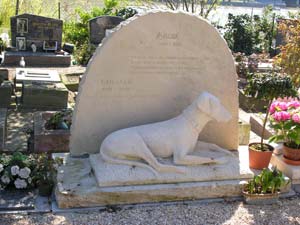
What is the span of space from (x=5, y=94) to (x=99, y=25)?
293 inches

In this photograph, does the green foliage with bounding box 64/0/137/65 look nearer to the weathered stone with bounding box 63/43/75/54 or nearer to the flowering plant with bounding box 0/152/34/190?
the weathered stone with bounding box 63/43/75/54

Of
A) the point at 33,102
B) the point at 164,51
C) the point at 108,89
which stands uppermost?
the point at 164,51

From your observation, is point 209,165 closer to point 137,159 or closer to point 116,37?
point 137,159

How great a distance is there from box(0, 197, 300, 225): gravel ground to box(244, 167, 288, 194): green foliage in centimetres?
20

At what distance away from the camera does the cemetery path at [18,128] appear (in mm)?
7494

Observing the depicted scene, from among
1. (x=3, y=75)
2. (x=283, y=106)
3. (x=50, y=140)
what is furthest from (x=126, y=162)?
(x=3, y=75)

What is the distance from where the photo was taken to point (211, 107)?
567 centimetres

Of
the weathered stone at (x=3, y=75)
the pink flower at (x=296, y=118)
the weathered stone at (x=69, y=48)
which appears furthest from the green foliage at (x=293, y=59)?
the weathered stone at (x=69, y=48)

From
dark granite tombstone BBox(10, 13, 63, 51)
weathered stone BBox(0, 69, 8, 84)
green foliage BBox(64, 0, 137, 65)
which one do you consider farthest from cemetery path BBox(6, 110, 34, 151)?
green foliage BBox(64, 0, 137, 65)

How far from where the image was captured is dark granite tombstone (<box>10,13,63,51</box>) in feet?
49.9

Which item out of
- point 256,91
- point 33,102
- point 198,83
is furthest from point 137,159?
point 33,102

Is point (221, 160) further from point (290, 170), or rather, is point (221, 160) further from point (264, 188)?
point (290, 170)

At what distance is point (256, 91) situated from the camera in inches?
244

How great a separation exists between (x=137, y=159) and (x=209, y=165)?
2.96ft
